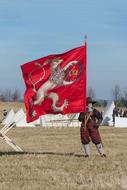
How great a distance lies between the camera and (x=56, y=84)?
50.4ft

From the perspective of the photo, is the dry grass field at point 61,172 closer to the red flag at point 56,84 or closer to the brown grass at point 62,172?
the brown grass at point 62,172

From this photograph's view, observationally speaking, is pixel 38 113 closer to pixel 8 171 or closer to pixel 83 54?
pixel 83 54

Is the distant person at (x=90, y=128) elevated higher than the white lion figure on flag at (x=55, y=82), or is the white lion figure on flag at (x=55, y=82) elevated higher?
the white lion figure on flag at (x=55, y=82)

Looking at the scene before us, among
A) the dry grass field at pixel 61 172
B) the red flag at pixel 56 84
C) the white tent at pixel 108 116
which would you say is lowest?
the white tent at pixel 108 116

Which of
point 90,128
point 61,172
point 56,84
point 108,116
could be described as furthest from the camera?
point 108,116

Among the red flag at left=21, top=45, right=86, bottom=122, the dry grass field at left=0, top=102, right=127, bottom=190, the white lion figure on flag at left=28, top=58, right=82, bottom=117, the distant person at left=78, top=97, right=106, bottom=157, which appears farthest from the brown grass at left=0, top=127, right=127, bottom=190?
the white lion figure on flag at left=28, top=58, right=82, bottom=117

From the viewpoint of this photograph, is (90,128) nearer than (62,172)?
No

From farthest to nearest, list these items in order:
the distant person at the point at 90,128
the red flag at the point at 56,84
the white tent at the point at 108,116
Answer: the white tent at the point at 108,116 < the red flag at the point at 56,84 < the distant person at the point at 90,128

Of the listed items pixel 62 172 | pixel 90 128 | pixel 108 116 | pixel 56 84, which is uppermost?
pixel 56 84

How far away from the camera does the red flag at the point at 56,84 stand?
1523cm

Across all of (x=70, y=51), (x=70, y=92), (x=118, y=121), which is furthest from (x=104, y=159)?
(x=118, y=121)

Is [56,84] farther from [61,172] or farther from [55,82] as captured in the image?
[61,172]

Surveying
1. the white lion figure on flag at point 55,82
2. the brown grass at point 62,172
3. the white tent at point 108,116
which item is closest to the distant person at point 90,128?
the brown grass at point 62,172

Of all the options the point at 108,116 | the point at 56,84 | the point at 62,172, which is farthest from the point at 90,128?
the point at 108,116
